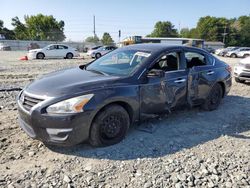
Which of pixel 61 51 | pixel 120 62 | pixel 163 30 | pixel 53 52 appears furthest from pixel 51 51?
pixel 163 30

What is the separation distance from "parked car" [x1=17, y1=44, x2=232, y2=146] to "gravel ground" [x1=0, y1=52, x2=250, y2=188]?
30cm

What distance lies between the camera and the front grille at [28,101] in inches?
148

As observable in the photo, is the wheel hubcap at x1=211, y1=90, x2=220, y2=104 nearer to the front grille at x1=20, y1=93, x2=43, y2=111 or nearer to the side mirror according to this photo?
the side mirror

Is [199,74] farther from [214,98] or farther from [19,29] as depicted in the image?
[19,29]

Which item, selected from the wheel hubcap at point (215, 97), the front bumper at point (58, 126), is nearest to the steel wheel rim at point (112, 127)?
the front bumper at point (58, 126)

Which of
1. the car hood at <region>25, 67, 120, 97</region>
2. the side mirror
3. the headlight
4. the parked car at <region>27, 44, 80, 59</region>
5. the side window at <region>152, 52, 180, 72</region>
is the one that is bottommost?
the parked car at <region>27, 44, 80, 59</region>

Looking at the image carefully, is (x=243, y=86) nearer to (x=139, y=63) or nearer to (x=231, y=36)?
(x=139, y=63)

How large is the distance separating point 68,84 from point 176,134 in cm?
213

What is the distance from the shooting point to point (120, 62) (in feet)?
16.6

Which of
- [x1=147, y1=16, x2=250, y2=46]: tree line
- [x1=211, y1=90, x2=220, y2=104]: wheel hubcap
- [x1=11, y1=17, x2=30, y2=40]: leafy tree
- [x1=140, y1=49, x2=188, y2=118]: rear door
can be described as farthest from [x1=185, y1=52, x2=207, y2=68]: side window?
[x1=147, y1=16, x2=250, y2=46]: tree line

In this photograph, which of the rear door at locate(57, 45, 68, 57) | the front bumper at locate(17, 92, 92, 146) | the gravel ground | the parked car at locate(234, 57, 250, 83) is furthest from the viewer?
the rear door at locate(57, 45, 68, 57)

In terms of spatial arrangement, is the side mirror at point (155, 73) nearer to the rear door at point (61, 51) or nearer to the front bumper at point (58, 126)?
the front bumper at point (58, 126)

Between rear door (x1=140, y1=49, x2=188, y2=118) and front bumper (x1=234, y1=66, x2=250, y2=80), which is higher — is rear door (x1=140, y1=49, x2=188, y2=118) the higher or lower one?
the higher one

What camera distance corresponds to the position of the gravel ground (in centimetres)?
332
